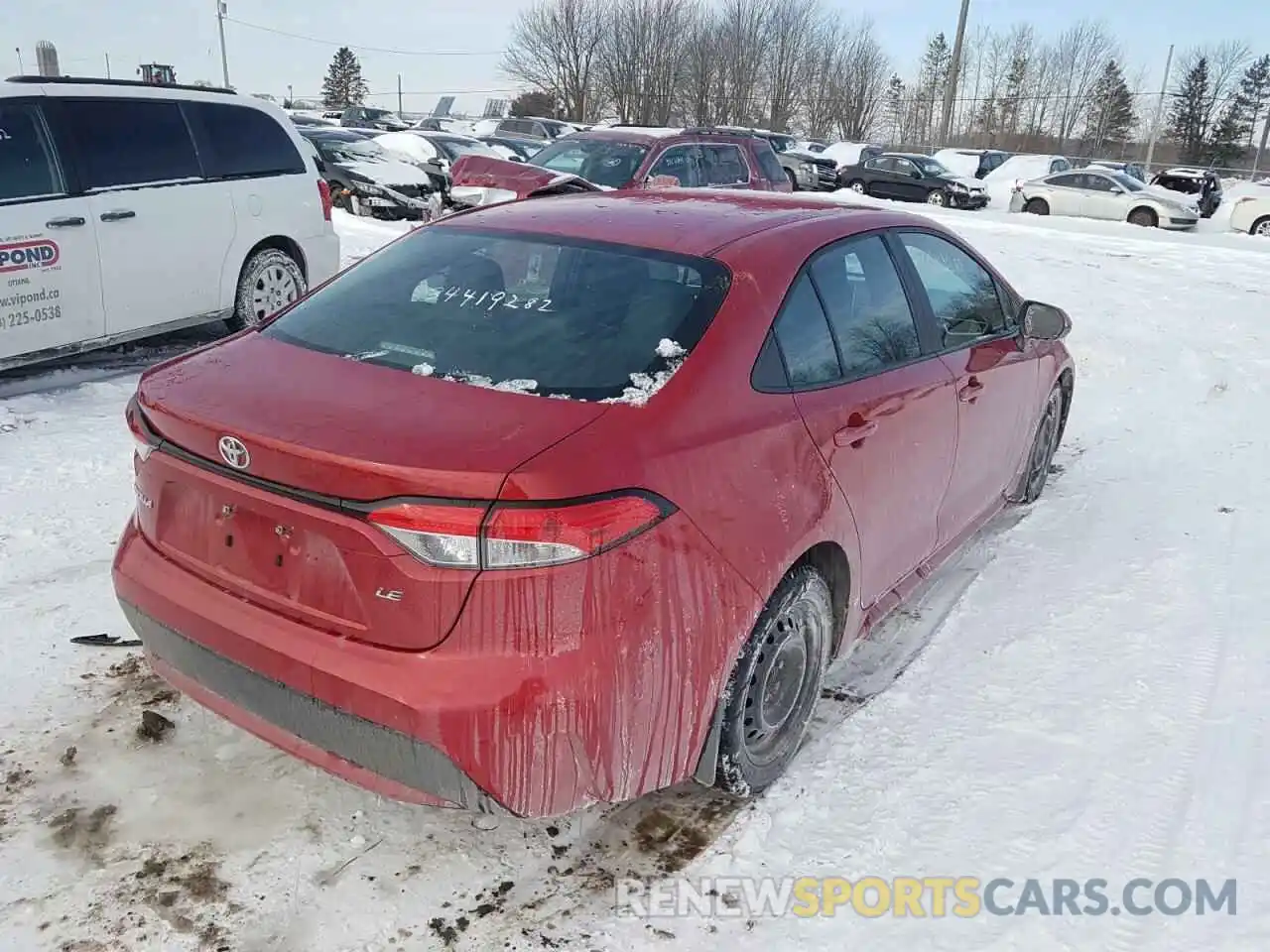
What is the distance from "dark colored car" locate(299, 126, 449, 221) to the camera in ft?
50.3

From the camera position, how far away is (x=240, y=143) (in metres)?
6.98

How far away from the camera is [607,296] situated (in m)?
2.83

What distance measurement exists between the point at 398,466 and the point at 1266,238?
19195 mm

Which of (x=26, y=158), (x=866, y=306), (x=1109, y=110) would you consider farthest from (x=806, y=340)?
(x=1109, y=110)

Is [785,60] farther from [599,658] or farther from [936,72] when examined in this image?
[599,658]

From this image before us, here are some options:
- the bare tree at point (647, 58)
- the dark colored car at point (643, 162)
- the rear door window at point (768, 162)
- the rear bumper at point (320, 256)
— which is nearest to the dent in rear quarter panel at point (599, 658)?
the rear bumper at point (320, 256)

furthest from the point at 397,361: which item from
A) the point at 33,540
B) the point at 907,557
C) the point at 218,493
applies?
the point at 33,540

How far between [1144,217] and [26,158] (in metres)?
23.0

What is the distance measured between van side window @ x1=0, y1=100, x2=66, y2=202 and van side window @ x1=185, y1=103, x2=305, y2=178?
1145 mm

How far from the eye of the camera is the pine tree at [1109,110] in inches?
2473

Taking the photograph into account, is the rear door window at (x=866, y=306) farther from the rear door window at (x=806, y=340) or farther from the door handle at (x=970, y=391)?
the door handle at (x=970, y=391)

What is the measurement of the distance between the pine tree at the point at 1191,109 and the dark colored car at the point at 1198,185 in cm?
3811

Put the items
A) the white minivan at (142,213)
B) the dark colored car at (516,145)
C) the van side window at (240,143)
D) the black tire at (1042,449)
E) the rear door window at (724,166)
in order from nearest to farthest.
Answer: the black tire at (1042,449) → the white minivan at (142,213) → the van side window at (240,143) → the rear door window at (724,166) → the dark colored car at (516,145)

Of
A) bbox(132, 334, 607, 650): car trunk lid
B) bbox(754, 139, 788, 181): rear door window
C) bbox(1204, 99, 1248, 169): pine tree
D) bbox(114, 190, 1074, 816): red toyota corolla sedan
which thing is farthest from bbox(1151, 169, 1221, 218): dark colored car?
bbox(1204, 99, 1248, 169): pine tree
